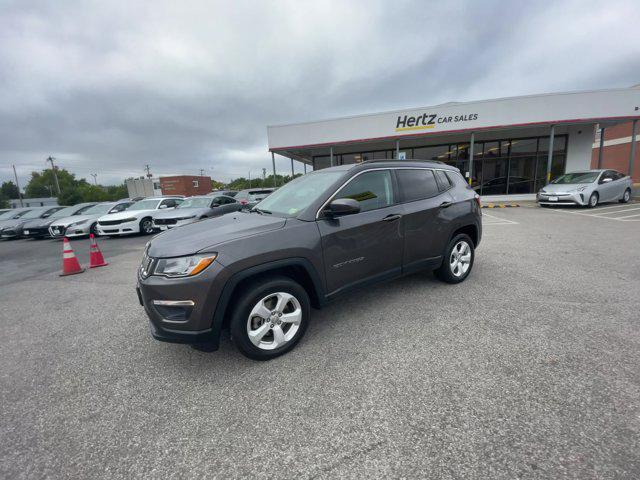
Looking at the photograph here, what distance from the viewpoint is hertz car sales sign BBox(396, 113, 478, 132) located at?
15.8 m

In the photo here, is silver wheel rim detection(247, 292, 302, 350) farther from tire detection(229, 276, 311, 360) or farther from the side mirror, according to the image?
the side mirror

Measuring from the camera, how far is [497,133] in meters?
17.3

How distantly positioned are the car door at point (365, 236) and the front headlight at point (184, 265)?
41.8 inches

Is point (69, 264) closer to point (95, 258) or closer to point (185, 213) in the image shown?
point (95, 258)

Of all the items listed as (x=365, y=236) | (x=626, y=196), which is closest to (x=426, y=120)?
(x=626, y=196)

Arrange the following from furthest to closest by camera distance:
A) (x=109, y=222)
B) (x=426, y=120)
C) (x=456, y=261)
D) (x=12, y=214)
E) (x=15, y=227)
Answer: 1. (x=426, y=120)
2. (x=12, y=214)
3. (x=15, y=227)
4. (x=109, y=222)
5. (x=456, y=261)

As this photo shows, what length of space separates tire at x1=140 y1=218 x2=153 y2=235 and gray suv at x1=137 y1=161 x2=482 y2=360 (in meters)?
9.82

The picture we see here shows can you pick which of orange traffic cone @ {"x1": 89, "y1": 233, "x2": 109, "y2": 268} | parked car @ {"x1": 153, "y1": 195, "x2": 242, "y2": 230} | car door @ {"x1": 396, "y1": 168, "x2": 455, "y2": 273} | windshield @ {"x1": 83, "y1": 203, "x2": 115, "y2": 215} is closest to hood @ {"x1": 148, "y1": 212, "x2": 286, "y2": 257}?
car door @ {"x1": 396, "y1": 168, "x2": 455, "y2": 273}

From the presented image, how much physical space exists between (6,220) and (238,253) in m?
18.5

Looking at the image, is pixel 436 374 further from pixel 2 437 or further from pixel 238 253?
pixel 2 437

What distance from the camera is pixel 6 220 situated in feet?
45.8

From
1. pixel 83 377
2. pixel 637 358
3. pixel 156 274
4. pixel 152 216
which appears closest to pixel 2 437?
pixel 83 377

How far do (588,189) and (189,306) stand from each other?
1525 cm

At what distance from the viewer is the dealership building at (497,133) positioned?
1478 cm
